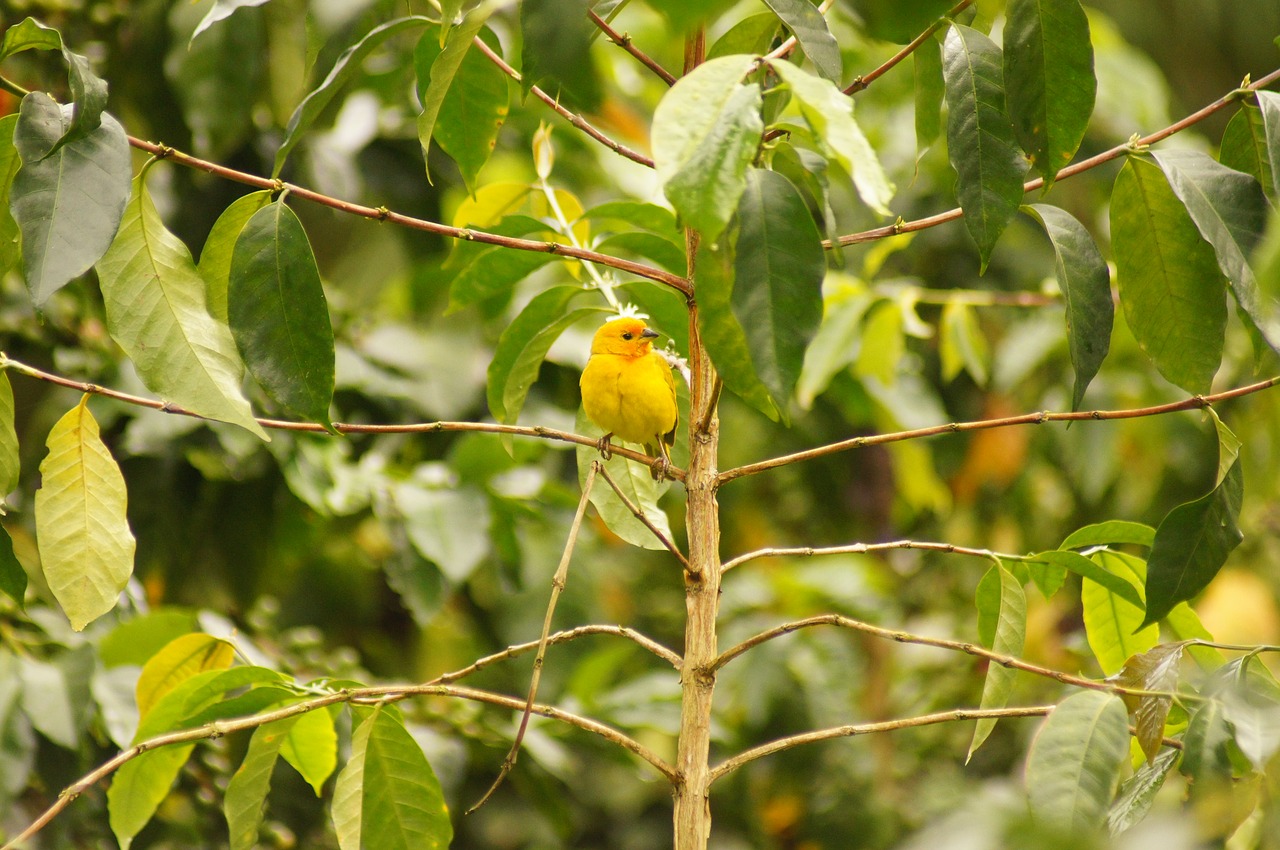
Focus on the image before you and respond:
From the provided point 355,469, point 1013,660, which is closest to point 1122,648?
point 1013,660

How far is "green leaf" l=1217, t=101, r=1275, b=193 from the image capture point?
958 mm

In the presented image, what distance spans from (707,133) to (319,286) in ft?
1.29

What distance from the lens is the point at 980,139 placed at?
2.93 feet

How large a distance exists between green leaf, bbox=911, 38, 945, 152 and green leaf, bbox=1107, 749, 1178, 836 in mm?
614

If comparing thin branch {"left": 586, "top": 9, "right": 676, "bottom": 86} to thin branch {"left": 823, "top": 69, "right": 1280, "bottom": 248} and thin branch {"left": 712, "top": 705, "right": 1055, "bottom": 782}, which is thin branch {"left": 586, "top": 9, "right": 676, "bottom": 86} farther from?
thin branch {"left": 712, "top": 705, "right": 1055, "bottom": 782}

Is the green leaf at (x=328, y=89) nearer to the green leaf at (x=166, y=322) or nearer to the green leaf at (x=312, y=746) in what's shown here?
the green leaf at (x=166, y=322)

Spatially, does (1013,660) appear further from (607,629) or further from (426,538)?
(426,538)

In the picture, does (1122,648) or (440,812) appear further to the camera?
(1122,648)

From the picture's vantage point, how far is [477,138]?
3.60 ft

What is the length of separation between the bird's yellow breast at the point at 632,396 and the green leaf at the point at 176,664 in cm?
62

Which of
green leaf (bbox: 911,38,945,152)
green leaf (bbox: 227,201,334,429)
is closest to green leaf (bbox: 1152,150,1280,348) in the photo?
green leaf (bbox: 911,38,945,152)

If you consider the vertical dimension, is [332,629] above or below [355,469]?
below

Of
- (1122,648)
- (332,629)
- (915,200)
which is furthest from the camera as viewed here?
(915,200)

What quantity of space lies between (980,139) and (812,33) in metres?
0.16
